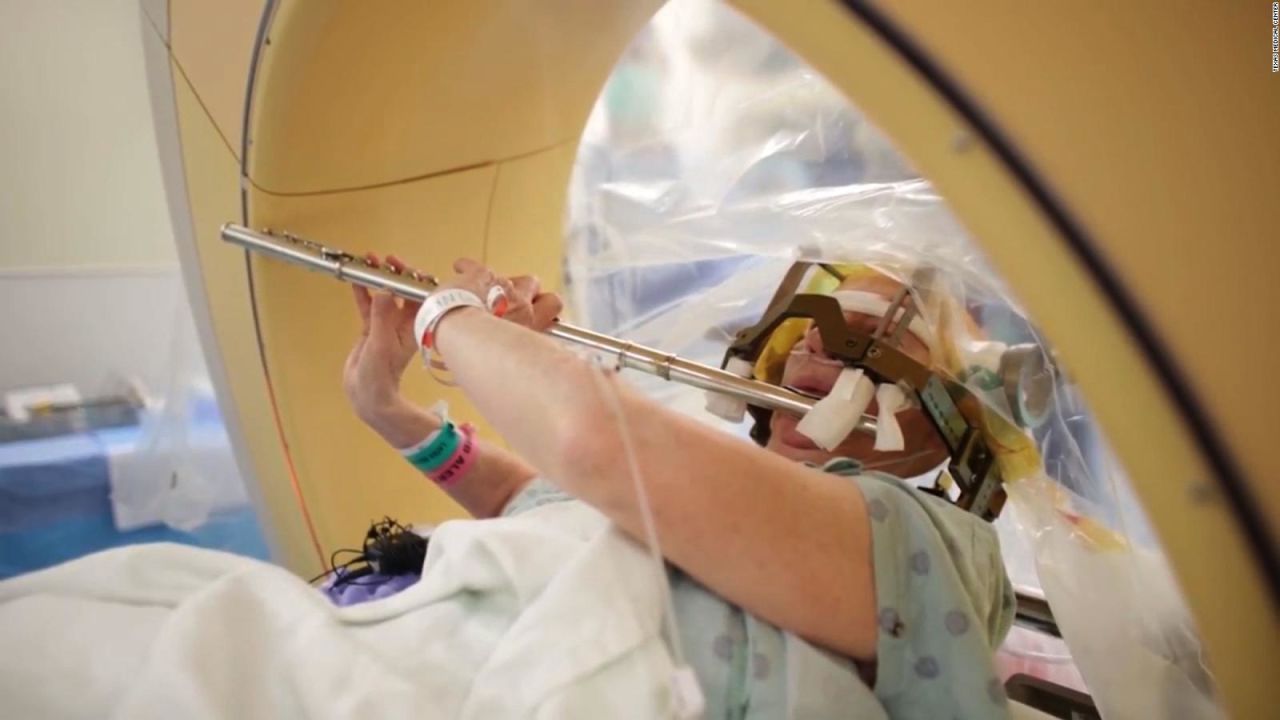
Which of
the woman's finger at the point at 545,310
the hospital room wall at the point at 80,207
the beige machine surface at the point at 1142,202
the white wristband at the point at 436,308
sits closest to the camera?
the beige machine surface at the point at 1142,202

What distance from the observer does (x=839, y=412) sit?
0.82 meters

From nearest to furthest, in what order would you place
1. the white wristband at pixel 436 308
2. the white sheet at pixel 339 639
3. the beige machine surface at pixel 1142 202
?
the beige machine surface at pixel 1142 202
the white sheet at pixel 339 639
the white wristband at pixel 436 308

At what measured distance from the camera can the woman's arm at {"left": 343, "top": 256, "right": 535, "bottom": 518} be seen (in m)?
0.97

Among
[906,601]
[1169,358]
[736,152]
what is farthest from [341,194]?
[1169,358]

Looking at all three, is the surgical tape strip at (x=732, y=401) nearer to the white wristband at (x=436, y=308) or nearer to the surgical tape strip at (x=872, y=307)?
the surgical tape strip at (x=872, y=307)

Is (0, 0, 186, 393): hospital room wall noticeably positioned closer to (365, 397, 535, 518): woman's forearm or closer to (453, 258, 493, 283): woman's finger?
(365, 397, 535, 518): woman's forearm

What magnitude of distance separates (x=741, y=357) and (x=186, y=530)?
1.22 meters

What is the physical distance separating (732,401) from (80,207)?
171 cm

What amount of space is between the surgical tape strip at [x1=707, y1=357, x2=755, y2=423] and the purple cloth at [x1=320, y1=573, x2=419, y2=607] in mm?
398

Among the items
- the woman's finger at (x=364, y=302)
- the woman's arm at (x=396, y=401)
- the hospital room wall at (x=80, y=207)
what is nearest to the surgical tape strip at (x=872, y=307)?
the woman's arm at (x=396, y=401)

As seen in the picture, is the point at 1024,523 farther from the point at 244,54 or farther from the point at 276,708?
the point at 244,54

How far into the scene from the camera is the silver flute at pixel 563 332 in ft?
2.90

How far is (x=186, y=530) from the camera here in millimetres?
1572

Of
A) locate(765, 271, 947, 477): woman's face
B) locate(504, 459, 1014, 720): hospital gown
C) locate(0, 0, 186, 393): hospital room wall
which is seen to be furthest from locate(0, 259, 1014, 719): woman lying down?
locate(0, 0, 186, 393): hospital room wall
